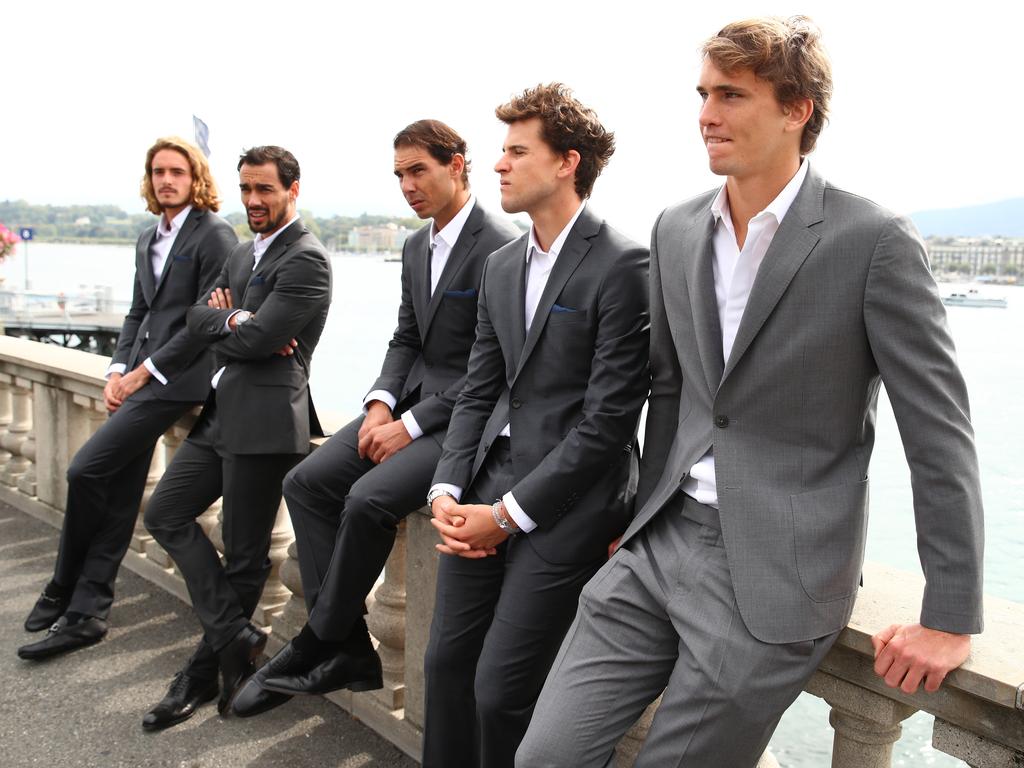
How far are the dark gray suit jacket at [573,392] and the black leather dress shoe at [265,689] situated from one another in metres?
0.92

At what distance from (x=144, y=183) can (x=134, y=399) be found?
112cm

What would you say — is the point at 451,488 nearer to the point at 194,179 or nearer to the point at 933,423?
the point at 933,423

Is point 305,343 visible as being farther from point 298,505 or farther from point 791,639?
point 791,639

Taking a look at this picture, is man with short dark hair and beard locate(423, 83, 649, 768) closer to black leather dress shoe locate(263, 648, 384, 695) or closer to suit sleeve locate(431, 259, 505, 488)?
suit sleeve locate(431, 259, 505, 488)

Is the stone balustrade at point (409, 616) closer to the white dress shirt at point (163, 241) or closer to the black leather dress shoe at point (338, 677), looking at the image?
the black leather dress shoe at point (338, 677)

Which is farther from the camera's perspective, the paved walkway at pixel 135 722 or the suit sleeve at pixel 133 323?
the suit sleeve at pixel 133 323

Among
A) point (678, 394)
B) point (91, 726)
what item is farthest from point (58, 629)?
point (678, 394)

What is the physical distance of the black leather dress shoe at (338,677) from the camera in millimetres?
3145

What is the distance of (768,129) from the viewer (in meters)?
1.98

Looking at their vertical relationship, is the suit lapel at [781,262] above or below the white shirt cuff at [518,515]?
above

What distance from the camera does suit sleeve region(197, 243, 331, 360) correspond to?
12.0 feet

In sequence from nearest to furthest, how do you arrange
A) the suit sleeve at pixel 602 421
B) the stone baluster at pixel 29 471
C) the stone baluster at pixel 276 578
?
1. the suit sleeve at pixel 602 421
2. the stone baluster at pixel 276 578
3. the stone baluster at pixel 29 471

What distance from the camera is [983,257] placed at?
59.6 ft

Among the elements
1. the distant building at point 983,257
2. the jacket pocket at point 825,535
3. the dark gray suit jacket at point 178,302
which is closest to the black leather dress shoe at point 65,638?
the dark gray suit jacket at point 178,302
